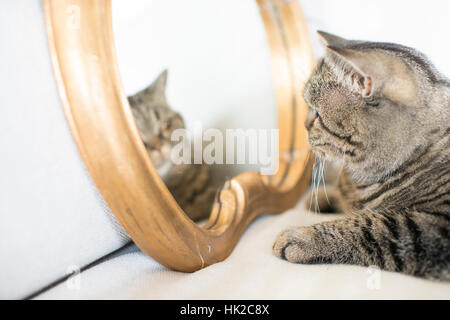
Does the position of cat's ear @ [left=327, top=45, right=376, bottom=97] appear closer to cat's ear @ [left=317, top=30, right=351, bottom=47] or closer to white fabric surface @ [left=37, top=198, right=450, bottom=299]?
cat's ear @ [left=317, top=30, right=351, bottom=47]

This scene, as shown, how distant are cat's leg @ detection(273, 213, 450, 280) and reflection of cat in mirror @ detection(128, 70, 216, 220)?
250 millimetres

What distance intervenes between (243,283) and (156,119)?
1.39ft

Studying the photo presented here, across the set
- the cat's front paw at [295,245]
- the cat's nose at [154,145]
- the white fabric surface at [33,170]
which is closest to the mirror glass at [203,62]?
the cat's nose at [154,145]

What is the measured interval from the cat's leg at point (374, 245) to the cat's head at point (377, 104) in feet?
0.46

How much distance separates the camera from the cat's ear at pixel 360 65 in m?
0.59

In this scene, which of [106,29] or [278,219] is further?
[278,219]

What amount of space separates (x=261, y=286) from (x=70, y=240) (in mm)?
318

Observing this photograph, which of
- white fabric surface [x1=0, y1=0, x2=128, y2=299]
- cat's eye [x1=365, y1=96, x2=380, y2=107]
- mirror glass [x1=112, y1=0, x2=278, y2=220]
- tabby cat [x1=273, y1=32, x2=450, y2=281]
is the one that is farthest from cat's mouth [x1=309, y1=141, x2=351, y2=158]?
white fabric surface [x1=0, y1=0, x2=128, y2=299]

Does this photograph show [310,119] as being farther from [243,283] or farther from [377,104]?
[243,283]

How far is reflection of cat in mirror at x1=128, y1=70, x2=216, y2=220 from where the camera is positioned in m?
0.71

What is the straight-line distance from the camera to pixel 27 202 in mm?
505

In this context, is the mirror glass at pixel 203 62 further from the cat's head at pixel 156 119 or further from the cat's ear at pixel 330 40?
the cat's ear at pixel 330 40

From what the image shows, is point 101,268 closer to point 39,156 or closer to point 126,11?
point 39,156
